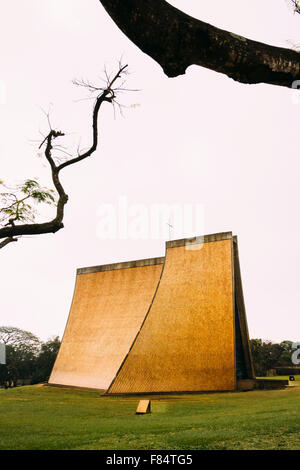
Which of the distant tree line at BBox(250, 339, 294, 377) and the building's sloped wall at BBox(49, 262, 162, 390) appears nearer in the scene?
the building's sloped wall at BBox(49, 262, 162, 390)

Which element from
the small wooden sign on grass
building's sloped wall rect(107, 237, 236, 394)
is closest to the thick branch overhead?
the small wooden sign on grass

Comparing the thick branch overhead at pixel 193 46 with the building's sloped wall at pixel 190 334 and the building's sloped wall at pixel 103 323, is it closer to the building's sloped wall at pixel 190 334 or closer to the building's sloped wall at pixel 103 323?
the building's sloped wall at pixel 190 334

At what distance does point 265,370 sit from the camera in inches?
1379

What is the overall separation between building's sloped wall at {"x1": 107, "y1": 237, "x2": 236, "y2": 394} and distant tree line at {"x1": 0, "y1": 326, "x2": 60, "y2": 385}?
20.4 meters

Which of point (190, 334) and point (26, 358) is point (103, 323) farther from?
point (26, 358)

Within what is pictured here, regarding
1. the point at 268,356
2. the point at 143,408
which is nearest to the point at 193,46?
the point at 143,408

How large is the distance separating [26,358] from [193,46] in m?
41.2

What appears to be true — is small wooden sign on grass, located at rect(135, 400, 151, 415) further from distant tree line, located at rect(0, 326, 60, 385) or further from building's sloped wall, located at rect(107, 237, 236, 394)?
distant tree line, located at rect(0, 326, 60, 385)

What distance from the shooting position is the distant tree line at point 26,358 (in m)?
34.5

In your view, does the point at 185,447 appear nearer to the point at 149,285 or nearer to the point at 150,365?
the point at 150,365

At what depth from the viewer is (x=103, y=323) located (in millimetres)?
20391

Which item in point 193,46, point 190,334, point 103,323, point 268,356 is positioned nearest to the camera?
point 193,46

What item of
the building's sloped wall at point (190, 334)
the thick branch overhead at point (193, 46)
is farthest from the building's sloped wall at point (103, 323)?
the thick branch overhead at point (193, 46)

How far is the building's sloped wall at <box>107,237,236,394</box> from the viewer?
14.8m
